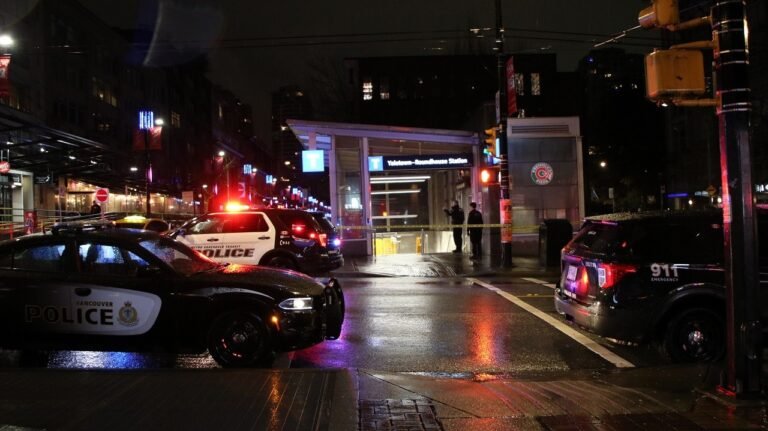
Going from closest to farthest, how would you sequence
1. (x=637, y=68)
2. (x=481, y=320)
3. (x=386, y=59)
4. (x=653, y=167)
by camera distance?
(x=481, y=320), (x=386, y=59), (x=653, y=167), (x=637, y=68)

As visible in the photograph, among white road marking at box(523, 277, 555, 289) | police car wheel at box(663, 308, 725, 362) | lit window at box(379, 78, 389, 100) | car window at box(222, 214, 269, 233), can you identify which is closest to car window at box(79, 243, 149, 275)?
police car wheel at box(663, 308, 725, 362)

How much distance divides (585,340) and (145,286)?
17.6 feet

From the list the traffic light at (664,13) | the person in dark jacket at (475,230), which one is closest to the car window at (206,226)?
the person in dark jacket at (475,230)

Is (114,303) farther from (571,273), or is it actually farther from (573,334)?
(573,334)

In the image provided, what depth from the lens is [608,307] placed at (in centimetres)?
671

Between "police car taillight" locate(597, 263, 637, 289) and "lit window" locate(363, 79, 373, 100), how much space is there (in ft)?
148

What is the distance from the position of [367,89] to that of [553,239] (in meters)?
37.0

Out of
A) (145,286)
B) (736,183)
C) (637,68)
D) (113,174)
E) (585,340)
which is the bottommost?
(585,340)

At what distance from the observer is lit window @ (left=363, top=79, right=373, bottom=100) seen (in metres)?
50.8

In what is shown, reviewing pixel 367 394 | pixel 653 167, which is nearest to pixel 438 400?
pixel 367 394

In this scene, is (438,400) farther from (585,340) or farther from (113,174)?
(113,174)

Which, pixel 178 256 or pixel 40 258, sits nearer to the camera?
pixel 40 258

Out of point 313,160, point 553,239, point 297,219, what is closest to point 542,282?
point 553,239

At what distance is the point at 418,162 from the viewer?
21.1m
